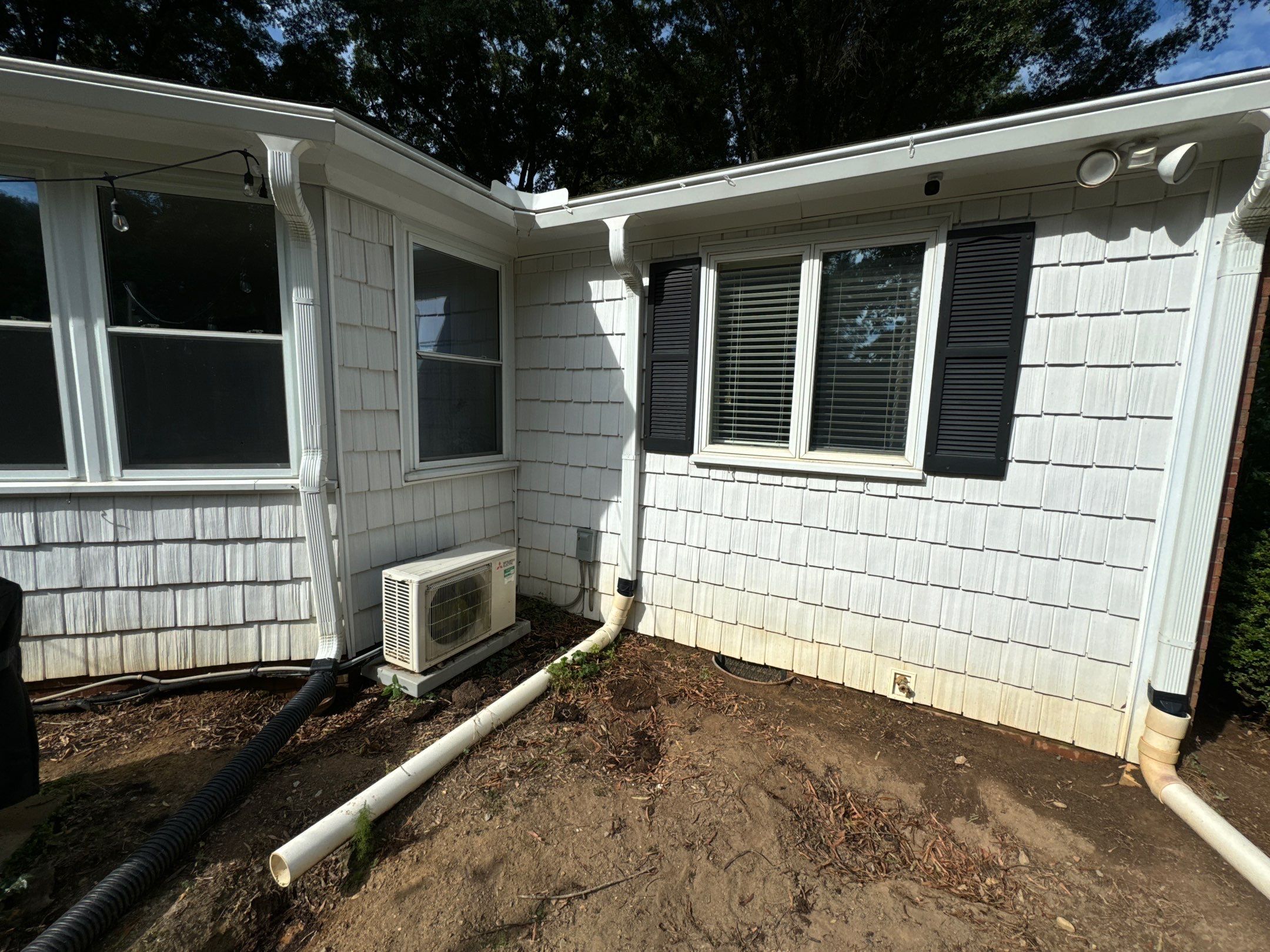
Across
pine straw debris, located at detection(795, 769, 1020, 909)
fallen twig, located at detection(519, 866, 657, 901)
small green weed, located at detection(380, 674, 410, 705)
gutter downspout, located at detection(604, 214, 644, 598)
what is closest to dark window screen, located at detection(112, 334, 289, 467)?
small green weed, located at detection(380, 674, 410, 705)

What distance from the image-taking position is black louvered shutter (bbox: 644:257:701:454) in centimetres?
342

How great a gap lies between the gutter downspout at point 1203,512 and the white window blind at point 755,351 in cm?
175

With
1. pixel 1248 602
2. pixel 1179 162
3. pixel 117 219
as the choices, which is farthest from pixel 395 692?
pixel 1248 602

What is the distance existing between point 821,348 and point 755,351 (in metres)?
0.39

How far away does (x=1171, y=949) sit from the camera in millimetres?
1737

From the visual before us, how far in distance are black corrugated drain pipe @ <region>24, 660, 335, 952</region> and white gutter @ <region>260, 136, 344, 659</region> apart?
498 millimetres

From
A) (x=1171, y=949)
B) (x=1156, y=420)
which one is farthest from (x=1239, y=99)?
(x=1171, y=949)

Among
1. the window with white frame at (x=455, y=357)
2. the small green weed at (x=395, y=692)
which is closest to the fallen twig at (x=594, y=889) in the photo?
the small green weed at (x=395, y=692)

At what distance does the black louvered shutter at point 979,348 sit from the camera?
8.61 ft

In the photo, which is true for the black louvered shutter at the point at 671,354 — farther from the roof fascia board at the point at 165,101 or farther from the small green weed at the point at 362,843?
the small green weed at the point at 362,843

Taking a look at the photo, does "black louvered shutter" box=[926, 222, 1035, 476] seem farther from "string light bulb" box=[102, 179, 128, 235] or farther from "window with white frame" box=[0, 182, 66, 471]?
"window with white frame" box=[0, 182, 66, 471]

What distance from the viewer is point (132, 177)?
2.55m

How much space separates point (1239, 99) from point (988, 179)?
81 centimetres

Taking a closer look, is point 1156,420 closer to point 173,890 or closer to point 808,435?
point 808,435
